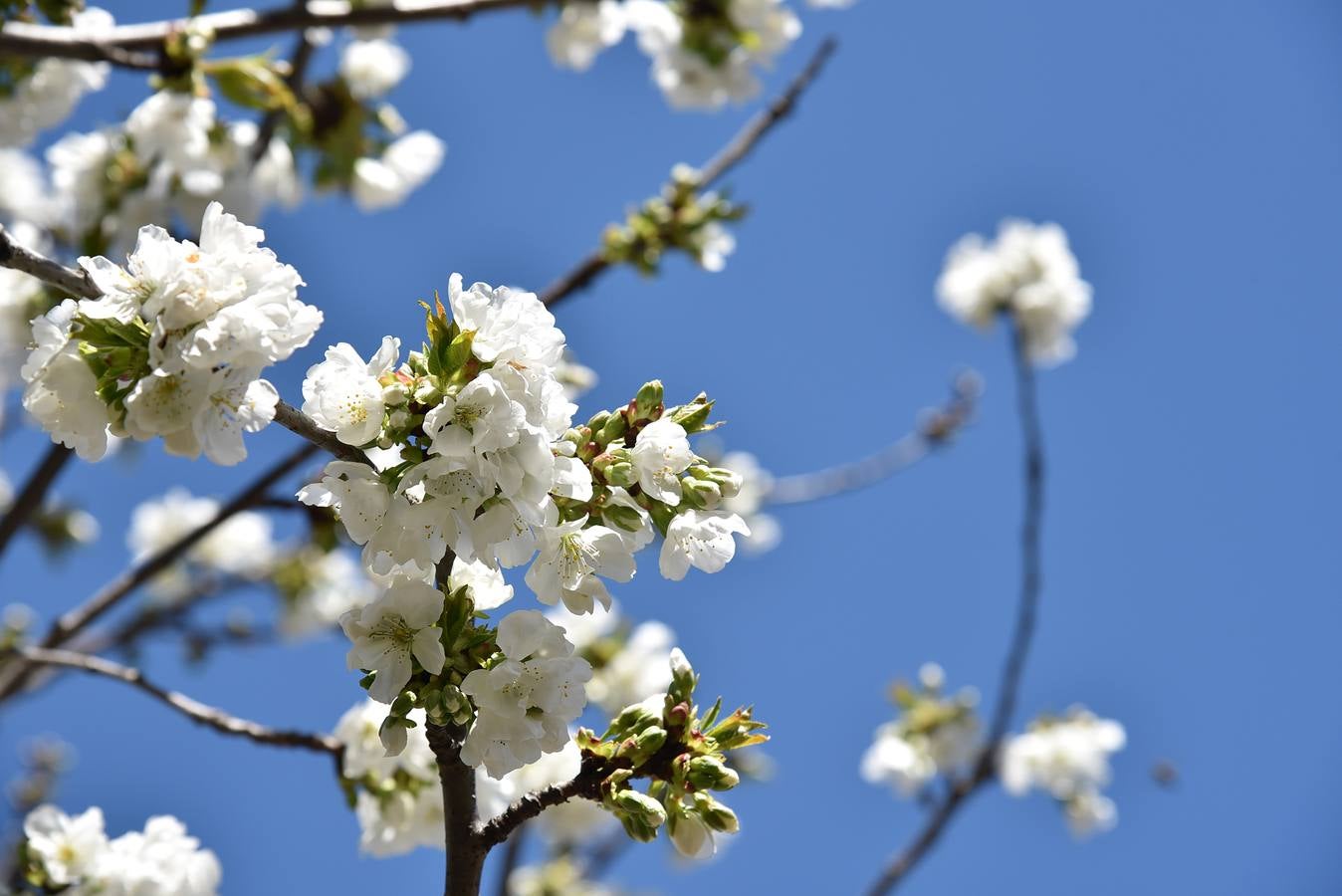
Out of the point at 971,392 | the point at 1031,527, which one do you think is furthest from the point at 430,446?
the point at 971,392

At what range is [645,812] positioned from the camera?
5.72 ft

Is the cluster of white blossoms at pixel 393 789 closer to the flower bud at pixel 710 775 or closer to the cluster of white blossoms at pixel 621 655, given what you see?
the flower bud at pixel 710 775

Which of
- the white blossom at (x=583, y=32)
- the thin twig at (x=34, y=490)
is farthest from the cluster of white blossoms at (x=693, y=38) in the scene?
the thin twig at (x=34, y=490)

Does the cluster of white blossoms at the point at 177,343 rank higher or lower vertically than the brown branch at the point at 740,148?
lower

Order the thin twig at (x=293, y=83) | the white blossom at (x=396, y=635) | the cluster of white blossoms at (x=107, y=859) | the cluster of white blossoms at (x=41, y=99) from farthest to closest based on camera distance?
1. the thin twig at (x=293, y=83)
2. the cluster of white blossoms at (x=41, y=99)
3. the cluster of white blossoms at (x=107, y=859)
4. the white blossom at (x=396, y=635)

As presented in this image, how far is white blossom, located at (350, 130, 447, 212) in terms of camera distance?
436 centimetres

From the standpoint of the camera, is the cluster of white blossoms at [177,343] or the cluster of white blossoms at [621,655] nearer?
the cluster of white blossoms at [177,343]

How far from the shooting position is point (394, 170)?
174 inches

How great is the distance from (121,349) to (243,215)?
2.67 meters

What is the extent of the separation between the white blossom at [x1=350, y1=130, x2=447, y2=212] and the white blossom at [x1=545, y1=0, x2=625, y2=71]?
673mm

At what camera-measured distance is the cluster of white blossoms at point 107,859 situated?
2641mm

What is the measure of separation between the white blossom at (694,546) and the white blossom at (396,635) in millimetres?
387

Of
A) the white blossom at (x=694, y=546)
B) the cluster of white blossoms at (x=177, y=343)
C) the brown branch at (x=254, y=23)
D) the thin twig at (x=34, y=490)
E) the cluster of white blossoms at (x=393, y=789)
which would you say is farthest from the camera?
the thin twig at (x=34, y=490)

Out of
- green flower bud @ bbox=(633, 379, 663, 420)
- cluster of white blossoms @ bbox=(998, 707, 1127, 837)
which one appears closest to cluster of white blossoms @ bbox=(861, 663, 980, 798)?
cluster of white blossoms @ bbox=(998, 707, 1127, 837)
